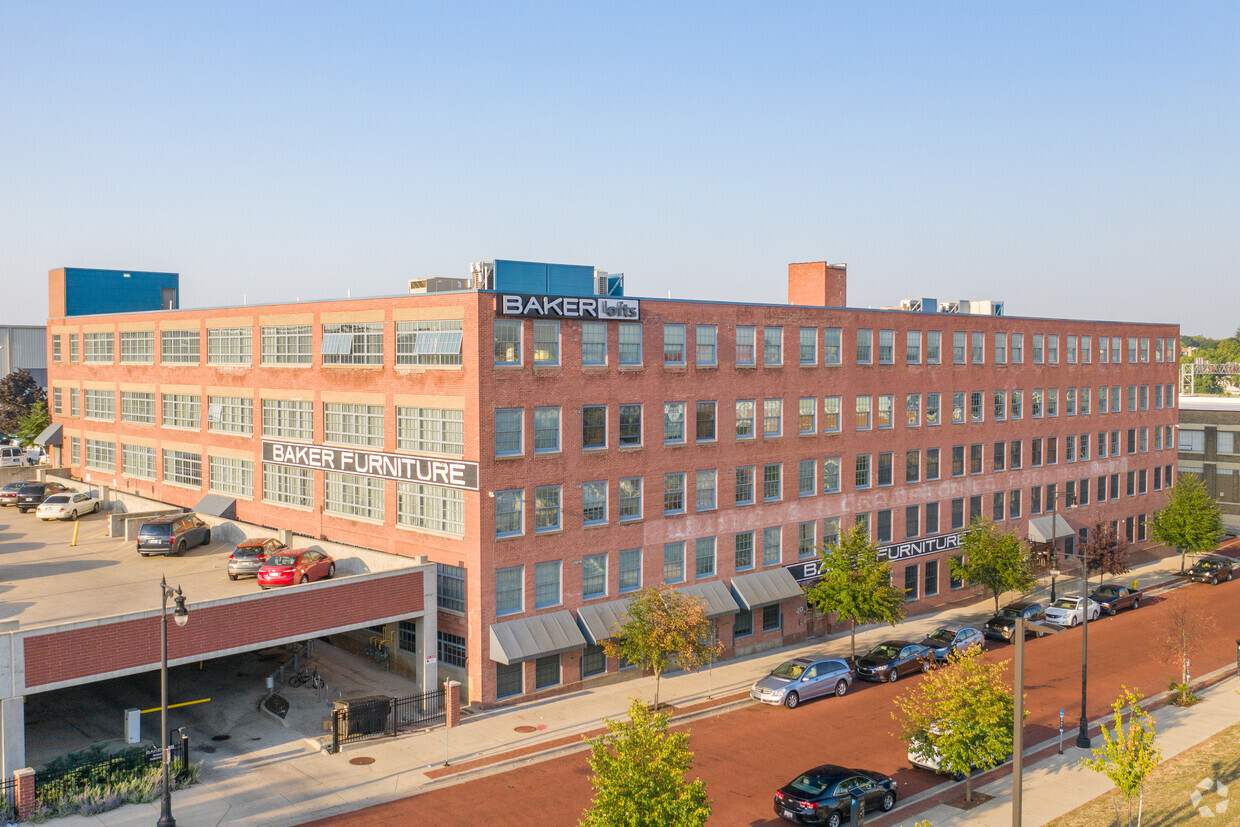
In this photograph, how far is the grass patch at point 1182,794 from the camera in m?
29.3

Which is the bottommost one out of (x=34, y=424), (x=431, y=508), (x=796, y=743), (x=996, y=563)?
(x=796, y=743)

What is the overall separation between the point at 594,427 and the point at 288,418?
17.1 meters

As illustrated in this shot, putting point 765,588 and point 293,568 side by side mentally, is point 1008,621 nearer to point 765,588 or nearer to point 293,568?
point 765,588

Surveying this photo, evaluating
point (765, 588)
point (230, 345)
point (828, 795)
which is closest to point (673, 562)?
point (765, 588)

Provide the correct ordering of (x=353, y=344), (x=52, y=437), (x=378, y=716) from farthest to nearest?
(x=52, y=437) < (x=353, y=344) < (x=378, y=716)

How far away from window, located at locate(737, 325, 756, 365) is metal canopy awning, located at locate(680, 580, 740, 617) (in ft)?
36.3

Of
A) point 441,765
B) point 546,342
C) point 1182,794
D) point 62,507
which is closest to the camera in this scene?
point 1182,794

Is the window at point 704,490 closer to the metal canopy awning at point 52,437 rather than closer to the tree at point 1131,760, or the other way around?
the tree at point 1131,760

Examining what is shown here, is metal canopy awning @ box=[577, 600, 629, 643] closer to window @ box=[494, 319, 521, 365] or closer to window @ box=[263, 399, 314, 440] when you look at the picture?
window @ box=[494, 319, 521, 365]

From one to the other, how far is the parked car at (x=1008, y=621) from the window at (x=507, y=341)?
98.0ft

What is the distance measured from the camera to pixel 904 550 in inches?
2248

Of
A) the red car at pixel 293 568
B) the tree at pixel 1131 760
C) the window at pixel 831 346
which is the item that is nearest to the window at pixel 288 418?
the red car at pixel 293 568

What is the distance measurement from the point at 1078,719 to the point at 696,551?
17589mm

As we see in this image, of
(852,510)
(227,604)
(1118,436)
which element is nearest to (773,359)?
(852,510)
